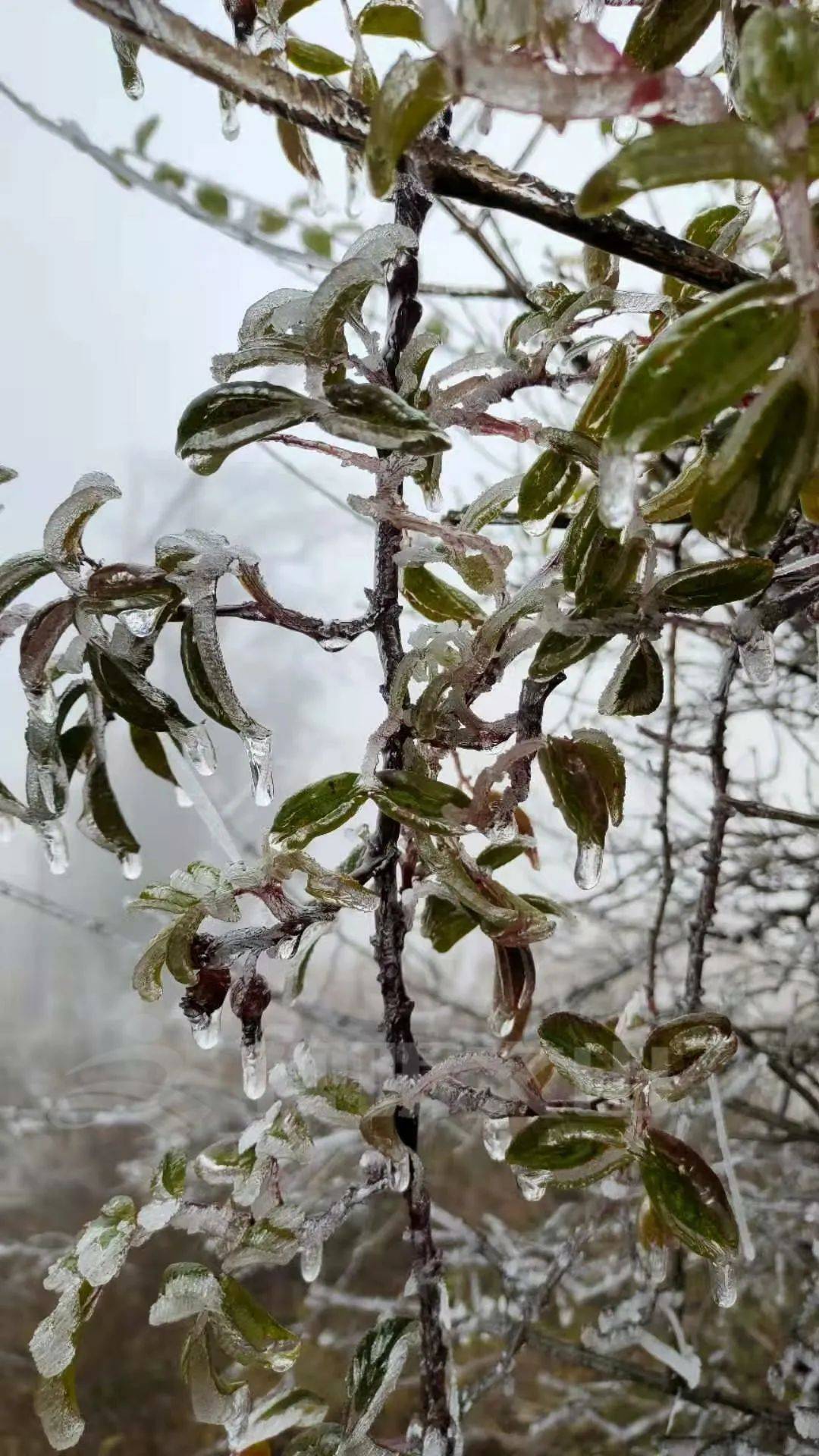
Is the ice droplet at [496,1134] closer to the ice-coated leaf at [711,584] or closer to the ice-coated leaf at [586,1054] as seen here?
the ice-coated leaf at [586,1054]

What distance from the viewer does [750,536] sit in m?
0.17

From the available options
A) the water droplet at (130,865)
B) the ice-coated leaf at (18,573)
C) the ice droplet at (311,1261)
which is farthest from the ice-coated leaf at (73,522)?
the ice droplet at (311,1261)

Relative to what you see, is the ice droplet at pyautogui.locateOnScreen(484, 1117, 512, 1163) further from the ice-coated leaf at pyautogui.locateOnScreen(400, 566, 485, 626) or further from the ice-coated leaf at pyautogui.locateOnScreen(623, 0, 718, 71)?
the ice-coated leaf at pyautogui.locateOnScreen(623, 0, 718, 71)

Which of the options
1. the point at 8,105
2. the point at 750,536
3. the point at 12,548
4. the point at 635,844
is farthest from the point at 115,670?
the point at 8,105

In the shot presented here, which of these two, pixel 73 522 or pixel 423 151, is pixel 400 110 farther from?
pixel 73 522

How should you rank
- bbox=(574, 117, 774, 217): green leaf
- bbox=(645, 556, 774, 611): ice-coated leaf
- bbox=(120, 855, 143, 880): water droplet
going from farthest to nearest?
1. bbox=(120, 855, 143, 880): water droplet
2. bbox=(645, 556, 774, 611): ice-coated leaf
3. bbox=(574, 117, 774, 217): green leaf

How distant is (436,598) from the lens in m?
0.32

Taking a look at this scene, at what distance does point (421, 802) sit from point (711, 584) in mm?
90

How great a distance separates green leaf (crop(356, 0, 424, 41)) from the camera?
0.22 meters

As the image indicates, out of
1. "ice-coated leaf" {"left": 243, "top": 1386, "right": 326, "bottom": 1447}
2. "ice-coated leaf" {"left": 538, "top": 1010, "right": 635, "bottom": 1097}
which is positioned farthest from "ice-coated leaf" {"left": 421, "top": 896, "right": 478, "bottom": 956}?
"ice-coated leaf" {"left": 243, "top": 1386, "right": 326, "bottom": 1447}

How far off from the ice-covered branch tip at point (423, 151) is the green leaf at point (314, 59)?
114 millimetres

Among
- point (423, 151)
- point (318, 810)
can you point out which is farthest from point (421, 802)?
point (423, 151)

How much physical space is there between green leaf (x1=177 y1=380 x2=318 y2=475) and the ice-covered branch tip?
2.0 inches

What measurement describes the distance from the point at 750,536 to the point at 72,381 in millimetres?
903
